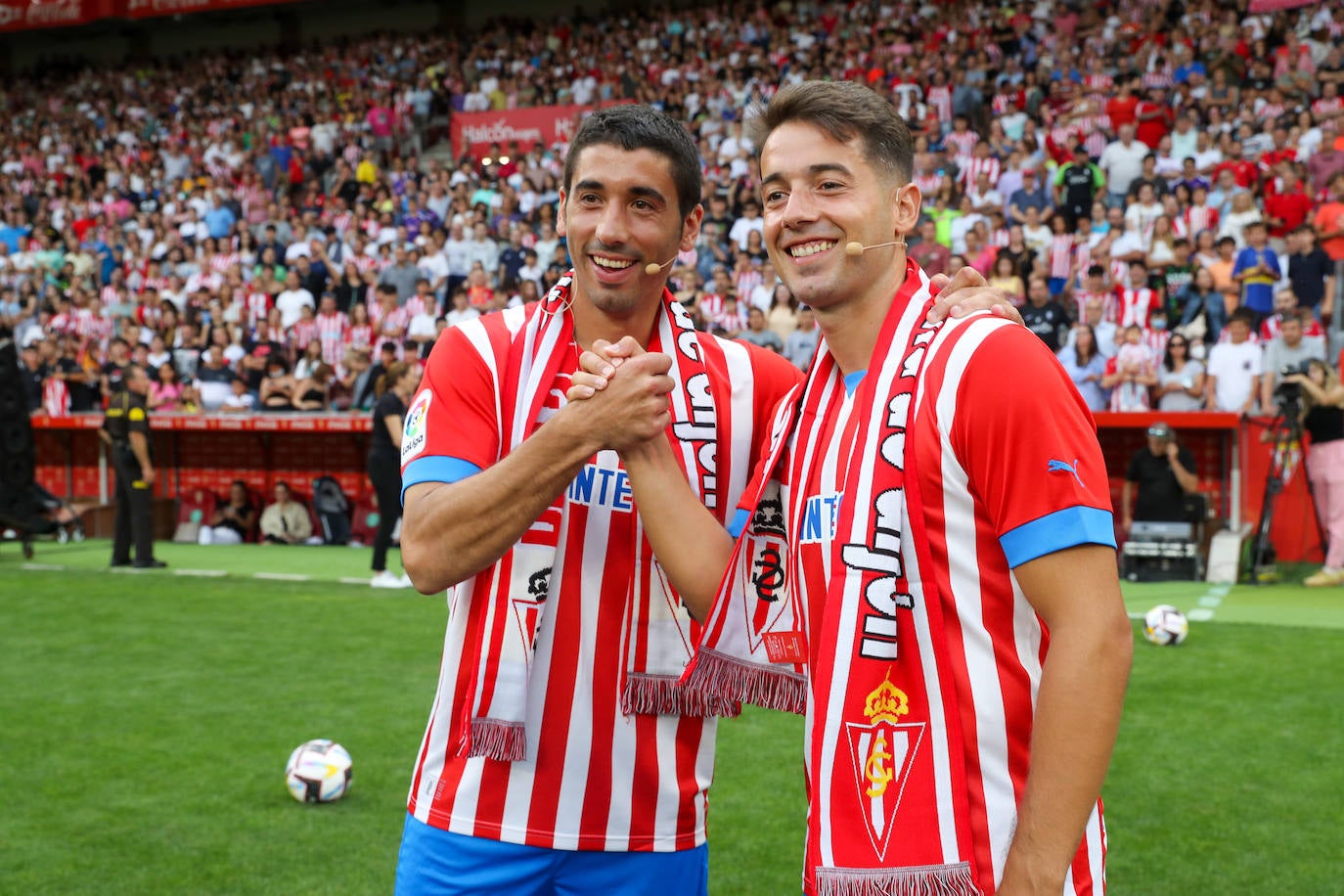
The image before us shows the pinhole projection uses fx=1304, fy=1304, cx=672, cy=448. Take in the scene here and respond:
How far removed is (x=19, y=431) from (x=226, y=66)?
1939 centimetres

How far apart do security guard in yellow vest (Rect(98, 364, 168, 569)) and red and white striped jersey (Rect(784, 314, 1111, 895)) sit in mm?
12571

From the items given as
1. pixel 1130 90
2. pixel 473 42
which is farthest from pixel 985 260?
pixel 473 42

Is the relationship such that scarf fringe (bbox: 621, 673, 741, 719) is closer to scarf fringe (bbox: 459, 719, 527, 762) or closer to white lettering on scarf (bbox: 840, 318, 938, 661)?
scarf fringe (bbox: 459, 719, 527, 762)

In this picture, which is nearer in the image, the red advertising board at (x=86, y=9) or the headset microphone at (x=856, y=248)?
the headset microphone at (x=856, y=248)

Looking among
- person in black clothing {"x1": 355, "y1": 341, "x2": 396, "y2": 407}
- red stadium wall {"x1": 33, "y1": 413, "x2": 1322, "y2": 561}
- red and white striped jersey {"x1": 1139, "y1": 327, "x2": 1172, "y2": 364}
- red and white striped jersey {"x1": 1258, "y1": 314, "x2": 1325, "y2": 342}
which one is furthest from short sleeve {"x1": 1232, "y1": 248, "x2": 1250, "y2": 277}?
person in black clothing {"x1": 355, "y1": 341, "x2": 396, "y2": 407}

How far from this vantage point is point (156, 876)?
4.96m

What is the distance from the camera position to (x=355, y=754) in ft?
21.3

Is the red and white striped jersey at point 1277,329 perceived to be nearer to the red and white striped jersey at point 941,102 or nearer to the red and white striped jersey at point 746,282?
the red and white striped jersey at point 746,282

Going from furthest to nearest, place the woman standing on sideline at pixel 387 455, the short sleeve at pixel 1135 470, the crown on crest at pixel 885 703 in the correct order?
the short sleeve at pixel 1135 470
the woman standing on sideline at pixel 387 455
the crown on crest at pixel 885 703

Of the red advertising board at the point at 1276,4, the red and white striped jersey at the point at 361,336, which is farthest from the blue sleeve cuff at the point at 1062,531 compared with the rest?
the red advertising board at the point at 1276,4

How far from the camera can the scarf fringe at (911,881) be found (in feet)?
6.30

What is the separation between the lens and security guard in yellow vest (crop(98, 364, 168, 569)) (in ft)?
43.5

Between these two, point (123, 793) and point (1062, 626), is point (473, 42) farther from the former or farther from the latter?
point (1062, 626)

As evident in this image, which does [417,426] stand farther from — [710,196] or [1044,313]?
[710,196]
